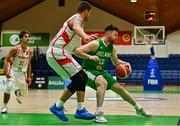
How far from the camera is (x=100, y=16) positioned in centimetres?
2523

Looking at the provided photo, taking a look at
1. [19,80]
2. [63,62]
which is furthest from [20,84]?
[63,62]

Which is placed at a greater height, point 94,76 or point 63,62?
point 63,62

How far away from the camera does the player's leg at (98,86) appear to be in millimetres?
7118

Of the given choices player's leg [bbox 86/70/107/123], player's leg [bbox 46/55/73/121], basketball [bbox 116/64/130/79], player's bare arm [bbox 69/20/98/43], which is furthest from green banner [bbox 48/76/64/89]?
player's bare arm [bbox 69/20/98/43]

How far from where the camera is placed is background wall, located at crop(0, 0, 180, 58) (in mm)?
24891

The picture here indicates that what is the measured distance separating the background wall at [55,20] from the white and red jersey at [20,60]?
613 inches

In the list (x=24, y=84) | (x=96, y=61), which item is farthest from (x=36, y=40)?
(x=96, y=61)

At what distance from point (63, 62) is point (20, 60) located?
2.50m

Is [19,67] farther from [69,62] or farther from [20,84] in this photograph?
[69,62]

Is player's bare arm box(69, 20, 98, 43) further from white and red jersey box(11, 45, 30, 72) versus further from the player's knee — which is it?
white and red jersey box(11, 45, 30, 72)

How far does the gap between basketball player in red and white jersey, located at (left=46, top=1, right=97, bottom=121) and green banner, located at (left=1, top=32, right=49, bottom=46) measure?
1862 cm

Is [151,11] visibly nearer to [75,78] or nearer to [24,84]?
[24,84]

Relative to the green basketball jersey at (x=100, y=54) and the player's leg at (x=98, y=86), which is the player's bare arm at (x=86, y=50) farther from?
the player's leg at (x=98, y=86)

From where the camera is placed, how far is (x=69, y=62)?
7.16m
